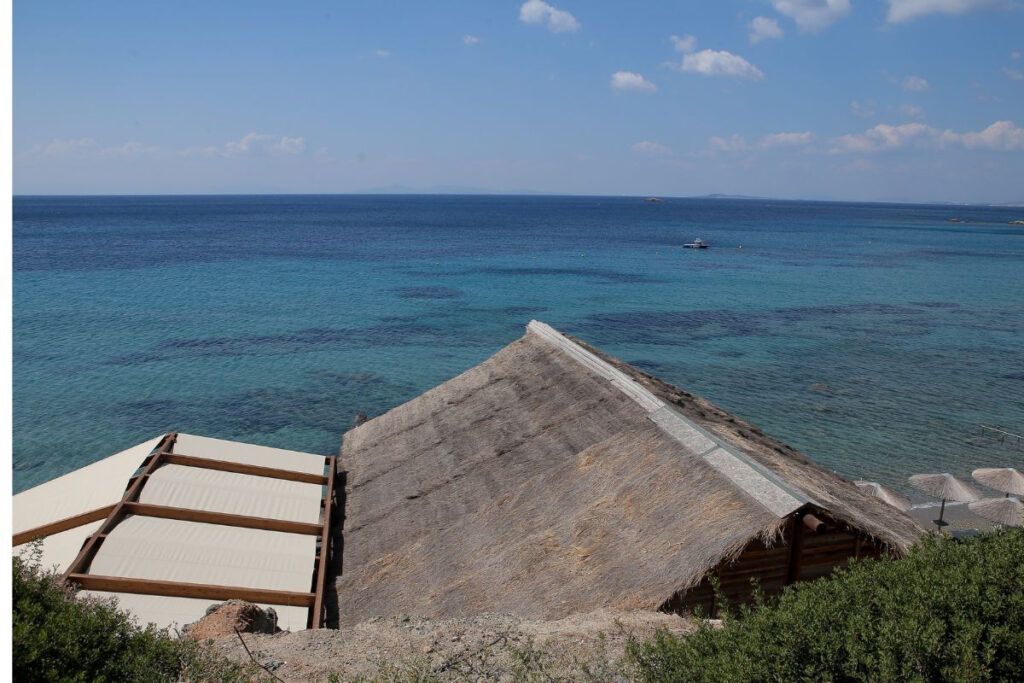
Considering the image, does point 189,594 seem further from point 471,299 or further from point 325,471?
point 471,299

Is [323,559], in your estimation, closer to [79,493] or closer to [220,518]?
[220,518]

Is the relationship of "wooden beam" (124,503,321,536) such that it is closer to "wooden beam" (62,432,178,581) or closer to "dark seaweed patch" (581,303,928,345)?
"wooden beam" (62,432,178,581)

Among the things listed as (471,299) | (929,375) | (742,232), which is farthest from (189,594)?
(742,232)

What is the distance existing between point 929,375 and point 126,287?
4654cm

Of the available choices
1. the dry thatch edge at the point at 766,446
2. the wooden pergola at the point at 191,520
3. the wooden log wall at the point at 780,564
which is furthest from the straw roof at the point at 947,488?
the wooden pergola at the point at 191,520

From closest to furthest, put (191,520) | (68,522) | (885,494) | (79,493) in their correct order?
(68,522) < (191,520) < (79,493) < (885,494)

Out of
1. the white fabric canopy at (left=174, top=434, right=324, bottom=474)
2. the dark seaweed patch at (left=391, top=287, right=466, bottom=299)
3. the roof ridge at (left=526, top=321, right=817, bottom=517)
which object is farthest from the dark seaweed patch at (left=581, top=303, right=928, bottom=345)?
the white fabric canopy at (left=174, top=434, right=324, bottom=474)

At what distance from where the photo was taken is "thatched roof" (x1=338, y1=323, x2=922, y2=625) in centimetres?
873

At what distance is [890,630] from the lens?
4.80 metres

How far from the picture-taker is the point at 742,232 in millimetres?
115125

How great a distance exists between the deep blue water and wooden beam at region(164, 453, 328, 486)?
7857mm

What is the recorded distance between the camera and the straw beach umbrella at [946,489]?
15820 millimetres

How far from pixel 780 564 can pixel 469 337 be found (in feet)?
88.8

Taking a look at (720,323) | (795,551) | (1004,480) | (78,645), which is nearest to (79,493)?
(78,645)
